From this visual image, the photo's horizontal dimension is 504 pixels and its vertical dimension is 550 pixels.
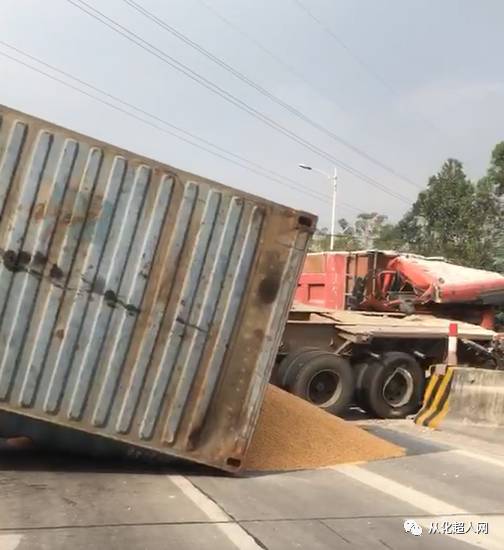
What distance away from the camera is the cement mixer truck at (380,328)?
35.2 feet

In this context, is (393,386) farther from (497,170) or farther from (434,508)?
(497,170)

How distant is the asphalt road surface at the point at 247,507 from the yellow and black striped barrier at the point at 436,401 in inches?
111

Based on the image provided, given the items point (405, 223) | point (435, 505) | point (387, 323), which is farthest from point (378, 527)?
point (405, 223)

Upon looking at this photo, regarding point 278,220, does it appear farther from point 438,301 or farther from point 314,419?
point 438,301

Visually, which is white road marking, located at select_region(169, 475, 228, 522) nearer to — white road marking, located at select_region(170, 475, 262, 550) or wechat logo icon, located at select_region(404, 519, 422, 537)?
white road marking, located at select_region(170, 475, 262, 550)

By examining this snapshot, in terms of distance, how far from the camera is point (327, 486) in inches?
240

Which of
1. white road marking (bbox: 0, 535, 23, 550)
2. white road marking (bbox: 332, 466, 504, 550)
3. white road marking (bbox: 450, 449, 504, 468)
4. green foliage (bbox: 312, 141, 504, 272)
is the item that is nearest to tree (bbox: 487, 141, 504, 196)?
green foliage (bbox: 312, 141, 504, 272)

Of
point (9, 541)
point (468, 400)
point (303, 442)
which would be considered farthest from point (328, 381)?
point (9, 541)

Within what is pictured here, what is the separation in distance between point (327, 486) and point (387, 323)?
6.22 metres

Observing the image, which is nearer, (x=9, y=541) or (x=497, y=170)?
(x=9, y=541)

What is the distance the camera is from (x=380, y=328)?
1150 centimetres

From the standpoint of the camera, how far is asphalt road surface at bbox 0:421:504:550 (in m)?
4.50

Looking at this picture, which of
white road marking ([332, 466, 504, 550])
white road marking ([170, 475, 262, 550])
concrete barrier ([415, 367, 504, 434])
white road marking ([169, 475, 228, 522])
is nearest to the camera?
white road marking ([170, 475, 262, 550])

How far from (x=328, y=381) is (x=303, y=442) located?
3564mm
